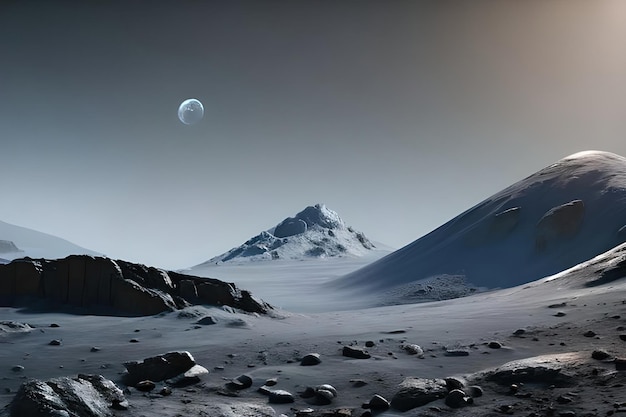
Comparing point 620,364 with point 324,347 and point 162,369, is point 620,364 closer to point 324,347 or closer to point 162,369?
point 324,347

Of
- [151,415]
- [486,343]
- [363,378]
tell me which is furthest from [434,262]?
[151,415]

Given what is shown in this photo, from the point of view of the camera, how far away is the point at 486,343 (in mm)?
9320

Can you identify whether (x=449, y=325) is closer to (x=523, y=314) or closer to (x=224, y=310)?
(x=523, y=314)

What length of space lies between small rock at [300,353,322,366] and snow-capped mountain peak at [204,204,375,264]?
73705 mm

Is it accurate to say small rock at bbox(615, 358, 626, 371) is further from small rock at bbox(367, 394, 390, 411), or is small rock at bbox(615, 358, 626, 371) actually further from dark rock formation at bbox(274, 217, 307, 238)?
dark rock formation at bbox(274, 217, 307, 238)

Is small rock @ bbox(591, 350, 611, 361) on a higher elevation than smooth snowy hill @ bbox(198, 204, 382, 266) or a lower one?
lower

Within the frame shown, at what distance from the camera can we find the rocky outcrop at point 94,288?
52.9 ft

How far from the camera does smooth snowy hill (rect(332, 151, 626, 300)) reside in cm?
2781

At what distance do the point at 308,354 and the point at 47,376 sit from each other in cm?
470

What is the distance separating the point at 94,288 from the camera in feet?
54.6

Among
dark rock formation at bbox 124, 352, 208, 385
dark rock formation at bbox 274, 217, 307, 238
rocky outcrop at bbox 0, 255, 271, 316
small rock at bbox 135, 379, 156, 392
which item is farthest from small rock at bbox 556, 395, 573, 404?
dark rock formation at bbox 274, 217, 307, 238

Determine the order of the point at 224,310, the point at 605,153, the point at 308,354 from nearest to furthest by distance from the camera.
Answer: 1. the point at 308,354
2. the point at 224,310
3. the point at 605,153

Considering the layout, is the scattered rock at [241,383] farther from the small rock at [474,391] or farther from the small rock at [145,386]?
the small rock at [474,391]

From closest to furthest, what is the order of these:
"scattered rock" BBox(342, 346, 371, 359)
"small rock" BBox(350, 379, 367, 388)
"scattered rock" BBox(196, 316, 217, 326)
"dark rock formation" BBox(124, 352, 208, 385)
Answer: "small rock" BBox(350, 379, 367, 388) → "dark rock formation" BBox(124, 352, 208, 385) → "scattered rock" BBox(342, 346, 371, 359) → "scattered rock" BBox(196, 316, 217, 326)
